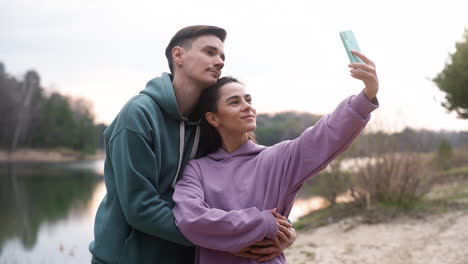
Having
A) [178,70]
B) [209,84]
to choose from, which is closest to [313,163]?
[209,84]

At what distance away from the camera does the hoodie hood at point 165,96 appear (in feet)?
6.47

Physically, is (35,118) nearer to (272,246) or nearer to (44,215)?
(44,215)

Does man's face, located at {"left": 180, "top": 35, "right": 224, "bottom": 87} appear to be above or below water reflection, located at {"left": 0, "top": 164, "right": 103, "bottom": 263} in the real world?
above

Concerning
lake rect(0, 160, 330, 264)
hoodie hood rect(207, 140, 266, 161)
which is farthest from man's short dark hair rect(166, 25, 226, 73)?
lake rect(0, 160, 330, 264)

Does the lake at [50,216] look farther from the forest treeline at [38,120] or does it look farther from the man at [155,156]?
the man at [155,156]

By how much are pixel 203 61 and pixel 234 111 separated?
0.29 metres

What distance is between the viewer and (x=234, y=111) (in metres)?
1.96

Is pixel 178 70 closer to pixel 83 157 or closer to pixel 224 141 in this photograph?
pixel 224 141

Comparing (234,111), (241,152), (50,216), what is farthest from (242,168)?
(50,216)

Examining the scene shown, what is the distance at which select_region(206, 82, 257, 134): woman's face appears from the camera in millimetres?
1951

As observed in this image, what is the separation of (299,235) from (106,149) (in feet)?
20.5

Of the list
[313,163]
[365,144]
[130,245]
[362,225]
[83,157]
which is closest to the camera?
[313,163]

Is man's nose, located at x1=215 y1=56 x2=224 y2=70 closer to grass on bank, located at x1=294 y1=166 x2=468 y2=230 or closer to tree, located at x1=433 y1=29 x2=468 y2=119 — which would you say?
grass on bank, located at x1=294 y1=166 x2=468 y2=230

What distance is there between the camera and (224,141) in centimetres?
205
